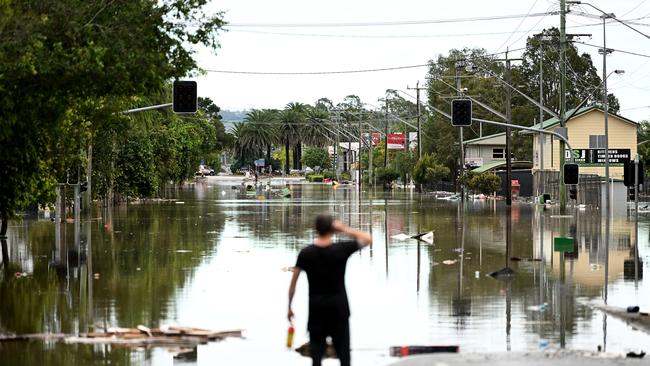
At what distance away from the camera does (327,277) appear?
36.8 ft

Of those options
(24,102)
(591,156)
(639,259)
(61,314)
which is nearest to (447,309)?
(61,314)

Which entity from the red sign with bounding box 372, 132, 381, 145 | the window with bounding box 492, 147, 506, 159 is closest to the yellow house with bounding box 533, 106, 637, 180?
the window with bounding box 492, 147, 506, 159

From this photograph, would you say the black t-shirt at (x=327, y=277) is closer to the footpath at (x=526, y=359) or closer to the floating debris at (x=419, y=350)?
the footpath at (x=526, y=359)

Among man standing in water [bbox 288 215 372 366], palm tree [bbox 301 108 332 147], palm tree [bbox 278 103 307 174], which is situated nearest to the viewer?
man standing in water [bbox 288 215 372 366]

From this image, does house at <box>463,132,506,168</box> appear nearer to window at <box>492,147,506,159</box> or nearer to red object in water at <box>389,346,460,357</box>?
window at <box>492,147,506,159</box>

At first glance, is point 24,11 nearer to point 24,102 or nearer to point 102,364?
point 24,102

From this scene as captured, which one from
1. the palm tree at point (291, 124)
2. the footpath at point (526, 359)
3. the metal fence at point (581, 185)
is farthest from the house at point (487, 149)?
the footpath at point (526, 359)

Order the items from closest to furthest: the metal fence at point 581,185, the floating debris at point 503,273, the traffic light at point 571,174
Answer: the floating debris at point 503,273
the traffic light at point 571,174
the metal fence at point 581,185

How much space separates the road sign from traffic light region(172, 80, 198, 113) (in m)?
12.1

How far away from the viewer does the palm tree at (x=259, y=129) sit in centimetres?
17862

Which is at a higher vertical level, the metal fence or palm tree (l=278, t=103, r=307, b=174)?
palm tree (l=278, t=103, r=307, b=174)

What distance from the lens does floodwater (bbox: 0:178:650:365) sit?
1566 cm

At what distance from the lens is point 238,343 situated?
1602 cm

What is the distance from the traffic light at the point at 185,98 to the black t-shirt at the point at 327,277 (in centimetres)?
2694
